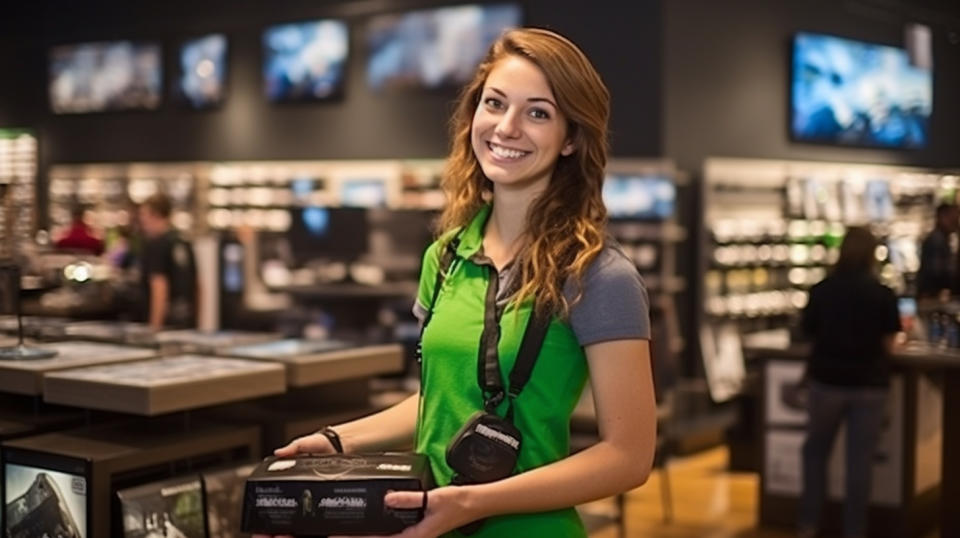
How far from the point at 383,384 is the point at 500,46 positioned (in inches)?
205

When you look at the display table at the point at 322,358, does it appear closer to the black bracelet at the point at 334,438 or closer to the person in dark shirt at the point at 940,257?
the black bracelet at the point at 334,438

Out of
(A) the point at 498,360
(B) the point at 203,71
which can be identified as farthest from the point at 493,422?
(B) the point at 203,71

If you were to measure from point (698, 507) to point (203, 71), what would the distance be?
8418mm

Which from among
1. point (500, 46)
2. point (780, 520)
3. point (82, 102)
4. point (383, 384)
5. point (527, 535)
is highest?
point (82, 102)

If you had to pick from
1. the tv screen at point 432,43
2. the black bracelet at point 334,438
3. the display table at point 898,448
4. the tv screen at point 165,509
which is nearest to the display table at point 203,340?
the tv screen at point 165,509

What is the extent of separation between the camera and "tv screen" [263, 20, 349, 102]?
12.6m

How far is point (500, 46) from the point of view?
79.4 inches

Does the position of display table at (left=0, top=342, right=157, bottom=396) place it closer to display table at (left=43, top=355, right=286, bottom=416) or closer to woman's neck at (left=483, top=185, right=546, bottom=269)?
display table at (left=43, top=355, right=286, bottom=416)

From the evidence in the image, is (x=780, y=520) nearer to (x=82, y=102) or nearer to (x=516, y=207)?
(x=516, y=207)

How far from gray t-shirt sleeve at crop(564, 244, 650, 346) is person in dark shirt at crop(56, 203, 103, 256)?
952cm

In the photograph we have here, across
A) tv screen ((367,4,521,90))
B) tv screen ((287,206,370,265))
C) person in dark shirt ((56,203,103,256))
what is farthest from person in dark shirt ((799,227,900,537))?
person in dark shirt ((56,203,103,256))

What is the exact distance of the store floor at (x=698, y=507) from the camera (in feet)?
22.3

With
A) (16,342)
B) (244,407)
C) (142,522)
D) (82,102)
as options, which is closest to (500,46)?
(142,522)

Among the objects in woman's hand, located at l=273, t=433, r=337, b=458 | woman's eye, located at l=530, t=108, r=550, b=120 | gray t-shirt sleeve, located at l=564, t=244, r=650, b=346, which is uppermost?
woman's eye, located at l=530, t=108, r=550, b=120
